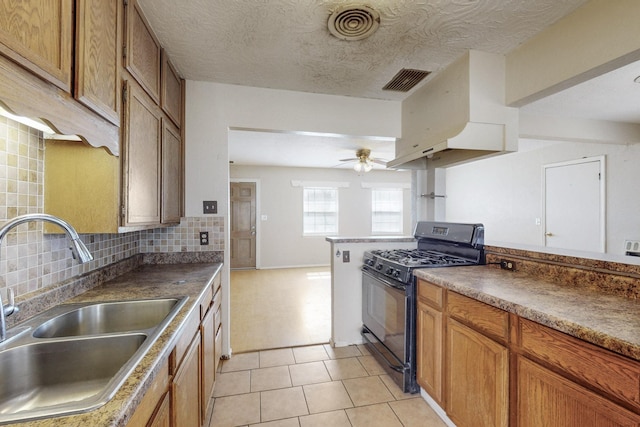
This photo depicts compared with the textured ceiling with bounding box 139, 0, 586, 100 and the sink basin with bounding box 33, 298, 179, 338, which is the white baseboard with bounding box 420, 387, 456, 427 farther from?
the textured ceiling with bounding box 139, 0, 586, 100

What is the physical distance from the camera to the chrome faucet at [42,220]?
2.96 ft

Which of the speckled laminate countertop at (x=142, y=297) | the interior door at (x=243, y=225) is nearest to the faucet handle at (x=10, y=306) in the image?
the speckled laminate countertop at (x=142, y=297)

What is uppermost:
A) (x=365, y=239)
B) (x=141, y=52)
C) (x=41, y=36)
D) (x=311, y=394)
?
(x=141, y=52)

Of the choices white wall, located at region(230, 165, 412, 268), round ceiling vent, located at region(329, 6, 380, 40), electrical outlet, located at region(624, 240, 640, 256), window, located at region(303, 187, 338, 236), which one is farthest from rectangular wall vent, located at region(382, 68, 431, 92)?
window, located at region(303, 187, 338, 236)

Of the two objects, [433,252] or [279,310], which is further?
[279,310]

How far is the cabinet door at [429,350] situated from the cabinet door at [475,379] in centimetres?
8

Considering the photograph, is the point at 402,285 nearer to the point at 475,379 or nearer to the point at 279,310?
the point at 475,379

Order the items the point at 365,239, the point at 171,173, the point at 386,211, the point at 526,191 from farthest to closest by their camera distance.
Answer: the point at 386,211
the point at 526,191
the point at 365,239
the point at 171,173

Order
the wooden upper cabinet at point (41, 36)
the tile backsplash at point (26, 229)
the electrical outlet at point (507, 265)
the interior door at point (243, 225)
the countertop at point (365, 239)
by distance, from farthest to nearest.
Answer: the interior door at point (243, 225) < the countertop at point (365, 239) < the electrical outlet at point (507, 265) < the tile backsplash at point (26, 229) < the wooden upper cabinet at point (41, 36)

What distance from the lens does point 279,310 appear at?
3719 millimetres

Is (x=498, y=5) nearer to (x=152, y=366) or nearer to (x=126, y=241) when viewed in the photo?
(x=152, y=366)

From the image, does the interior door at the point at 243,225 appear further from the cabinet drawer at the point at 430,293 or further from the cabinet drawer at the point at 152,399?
the cabinet drawer at the point at 152,399

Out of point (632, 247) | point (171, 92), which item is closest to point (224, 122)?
point (171, 92)

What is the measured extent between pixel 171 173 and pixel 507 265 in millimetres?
2443
